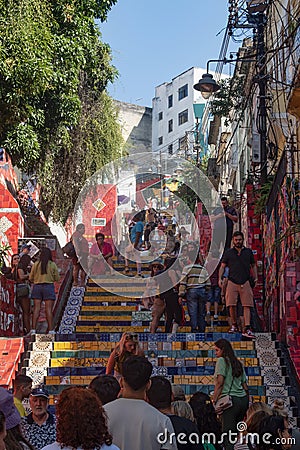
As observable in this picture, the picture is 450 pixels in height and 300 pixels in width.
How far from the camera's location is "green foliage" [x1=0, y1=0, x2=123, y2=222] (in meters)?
17.5

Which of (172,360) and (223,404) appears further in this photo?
(172,360)

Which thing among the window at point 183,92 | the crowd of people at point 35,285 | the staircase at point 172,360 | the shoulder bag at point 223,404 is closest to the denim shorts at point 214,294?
the staircase at point 172,360

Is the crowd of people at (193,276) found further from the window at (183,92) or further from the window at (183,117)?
the window at (183,92)

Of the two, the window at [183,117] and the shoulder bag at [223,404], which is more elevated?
the window at [183,117]

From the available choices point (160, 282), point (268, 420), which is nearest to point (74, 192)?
point (160, 282)

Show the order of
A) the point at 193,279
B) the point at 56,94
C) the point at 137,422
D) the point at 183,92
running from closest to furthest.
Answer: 1. the point at 137,422
2. the point at 193,279
3. the point at 56,94
4. the point at 183,92

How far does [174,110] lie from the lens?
221 feet

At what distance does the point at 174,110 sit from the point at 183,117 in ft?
5.84

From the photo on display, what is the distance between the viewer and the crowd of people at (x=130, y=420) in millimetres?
4547

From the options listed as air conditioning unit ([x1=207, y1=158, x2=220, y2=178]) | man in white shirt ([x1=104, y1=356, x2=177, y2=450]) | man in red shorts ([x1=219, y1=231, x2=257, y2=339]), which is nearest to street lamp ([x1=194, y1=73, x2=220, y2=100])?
man in red shorts ([x1=219, y1=231, x2=257, y2=339])

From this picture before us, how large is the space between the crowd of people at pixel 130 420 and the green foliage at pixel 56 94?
1126 cm

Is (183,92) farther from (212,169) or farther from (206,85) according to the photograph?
(206,85)

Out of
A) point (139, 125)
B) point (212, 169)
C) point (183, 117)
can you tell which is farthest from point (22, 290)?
point (139, 125)

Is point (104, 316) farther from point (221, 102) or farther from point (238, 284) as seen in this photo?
point (221, 102)
